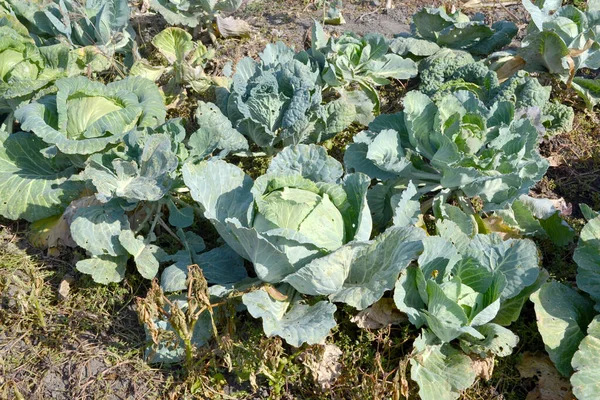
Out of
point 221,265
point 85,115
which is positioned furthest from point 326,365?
point 85,115

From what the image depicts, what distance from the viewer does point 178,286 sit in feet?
11.2

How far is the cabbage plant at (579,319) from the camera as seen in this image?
3006mm

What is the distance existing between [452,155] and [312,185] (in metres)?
0.91

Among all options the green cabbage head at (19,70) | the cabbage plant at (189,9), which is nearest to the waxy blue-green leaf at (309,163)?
the green cabbage head at (19,70)

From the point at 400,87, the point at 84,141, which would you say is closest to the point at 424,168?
the point at 400,87

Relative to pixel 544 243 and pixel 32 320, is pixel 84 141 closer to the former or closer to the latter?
pixel 32 320

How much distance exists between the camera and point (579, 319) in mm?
3342

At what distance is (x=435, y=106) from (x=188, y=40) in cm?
237

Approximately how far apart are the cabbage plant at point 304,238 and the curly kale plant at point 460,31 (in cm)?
227

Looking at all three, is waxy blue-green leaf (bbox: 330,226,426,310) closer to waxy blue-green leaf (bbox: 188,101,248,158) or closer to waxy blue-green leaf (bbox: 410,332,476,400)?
waxy blue-green leaf (bbox: 410,332,476,400)

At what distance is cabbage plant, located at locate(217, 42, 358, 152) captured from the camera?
4082 millimetres

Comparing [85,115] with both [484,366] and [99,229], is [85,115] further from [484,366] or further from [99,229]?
[484,366]

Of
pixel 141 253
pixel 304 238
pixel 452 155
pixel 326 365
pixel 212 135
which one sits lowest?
pixel 326 365

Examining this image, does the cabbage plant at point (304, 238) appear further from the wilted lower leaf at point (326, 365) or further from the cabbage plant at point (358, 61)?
the cabbage plant at point (358, 61)
